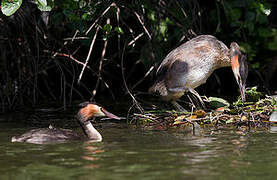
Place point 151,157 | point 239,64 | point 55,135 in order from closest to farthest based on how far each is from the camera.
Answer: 1. point 151,157
2. point 55,135
3. point 239,64

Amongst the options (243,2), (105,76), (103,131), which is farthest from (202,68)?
(105,76)

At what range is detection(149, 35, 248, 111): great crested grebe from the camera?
791cm

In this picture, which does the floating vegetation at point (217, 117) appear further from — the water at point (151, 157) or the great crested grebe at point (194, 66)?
the water at point (151, 157)

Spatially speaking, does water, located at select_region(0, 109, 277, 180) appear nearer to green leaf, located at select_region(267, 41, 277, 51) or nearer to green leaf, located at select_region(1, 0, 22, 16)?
green leaf, located at select_region(1, 0, 22, 16)

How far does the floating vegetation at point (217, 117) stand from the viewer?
7.13m

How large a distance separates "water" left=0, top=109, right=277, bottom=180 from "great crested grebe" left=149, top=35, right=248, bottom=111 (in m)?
1.39

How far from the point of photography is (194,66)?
788 cm

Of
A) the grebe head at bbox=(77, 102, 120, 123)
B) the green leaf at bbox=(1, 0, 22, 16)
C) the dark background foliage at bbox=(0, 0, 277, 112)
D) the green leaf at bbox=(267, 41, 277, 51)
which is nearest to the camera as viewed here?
the green leaf at bbox=(1, 0, 22, 16)

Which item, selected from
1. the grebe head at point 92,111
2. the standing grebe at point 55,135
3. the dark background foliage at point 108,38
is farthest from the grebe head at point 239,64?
the standing grebe at point 55,135

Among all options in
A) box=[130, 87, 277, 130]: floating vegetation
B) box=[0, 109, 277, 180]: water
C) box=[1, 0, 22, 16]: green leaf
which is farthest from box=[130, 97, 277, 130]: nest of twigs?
box=[1, 0, 22, 16]: green leaf

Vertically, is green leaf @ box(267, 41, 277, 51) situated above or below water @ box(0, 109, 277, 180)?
above

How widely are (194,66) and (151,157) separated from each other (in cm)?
314

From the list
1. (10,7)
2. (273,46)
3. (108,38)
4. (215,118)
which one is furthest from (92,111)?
(273,46)

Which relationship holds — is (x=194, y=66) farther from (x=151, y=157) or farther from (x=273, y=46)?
(x=273, y=46)
